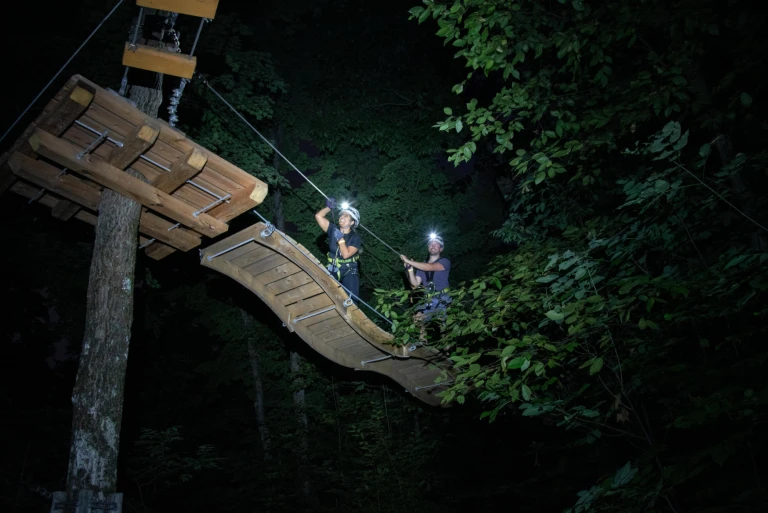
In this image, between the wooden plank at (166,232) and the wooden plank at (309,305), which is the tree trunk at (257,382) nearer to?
the wooden plank at (309,305)

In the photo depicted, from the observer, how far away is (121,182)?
514 centimetres

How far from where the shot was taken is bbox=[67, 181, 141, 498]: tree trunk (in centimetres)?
440

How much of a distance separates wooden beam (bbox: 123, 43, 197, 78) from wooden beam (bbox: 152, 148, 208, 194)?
81 centimetres

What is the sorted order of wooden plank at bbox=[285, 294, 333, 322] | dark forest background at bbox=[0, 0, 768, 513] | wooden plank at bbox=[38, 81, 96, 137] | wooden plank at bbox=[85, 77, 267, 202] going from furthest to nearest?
wooden plank at bbox=[285, 294, 333, 322]
wooden plank at bbox=[85, 77, 267, 202]
wooden plank at bbox=[38, 81, 96, 137]
dark forest background at bbox=[0, 0, 768, 513]

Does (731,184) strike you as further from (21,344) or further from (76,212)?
(21,344)

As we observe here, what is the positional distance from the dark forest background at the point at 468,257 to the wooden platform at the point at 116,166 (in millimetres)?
1615

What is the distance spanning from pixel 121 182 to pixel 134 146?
1.72ft

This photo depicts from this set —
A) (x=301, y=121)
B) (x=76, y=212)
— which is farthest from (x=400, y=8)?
(x=76, y=212)

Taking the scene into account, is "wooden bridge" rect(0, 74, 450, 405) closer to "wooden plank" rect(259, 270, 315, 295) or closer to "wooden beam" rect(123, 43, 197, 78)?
"wooden plank" rect(259, 270, 315, 295)

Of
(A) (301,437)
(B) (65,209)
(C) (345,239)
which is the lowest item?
(A) (301,437)

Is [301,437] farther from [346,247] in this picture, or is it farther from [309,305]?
[346,247]

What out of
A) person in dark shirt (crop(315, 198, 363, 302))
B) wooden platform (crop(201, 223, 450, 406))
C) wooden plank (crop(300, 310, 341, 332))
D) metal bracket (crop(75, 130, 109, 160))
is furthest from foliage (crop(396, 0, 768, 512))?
metal bracket (crop(75, 130, 109, 160))

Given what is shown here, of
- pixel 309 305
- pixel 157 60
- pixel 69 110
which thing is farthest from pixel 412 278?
pixel 69 110

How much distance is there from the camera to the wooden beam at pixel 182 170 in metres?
4.96
